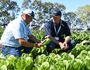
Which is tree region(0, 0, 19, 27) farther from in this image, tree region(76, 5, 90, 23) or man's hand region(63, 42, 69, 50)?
man's hand region(63, 42, 69, 50)

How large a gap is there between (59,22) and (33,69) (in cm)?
447

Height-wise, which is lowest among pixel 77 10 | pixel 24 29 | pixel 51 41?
pixel 77 10

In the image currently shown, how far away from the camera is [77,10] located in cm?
10731

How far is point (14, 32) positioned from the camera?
6.99 m

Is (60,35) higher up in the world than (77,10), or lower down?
higher up

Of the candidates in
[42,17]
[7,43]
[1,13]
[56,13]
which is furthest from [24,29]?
[42,17]

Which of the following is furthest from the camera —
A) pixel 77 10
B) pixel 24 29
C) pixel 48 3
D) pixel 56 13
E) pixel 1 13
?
pixel 77 10

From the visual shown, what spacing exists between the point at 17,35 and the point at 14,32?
0.28 feet

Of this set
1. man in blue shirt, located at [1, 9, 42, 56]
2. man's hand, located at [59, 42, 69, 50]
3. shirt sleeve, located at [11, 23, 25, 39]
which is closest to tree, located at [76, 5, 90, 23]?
man's hand, located at [59, 42, 69, 50]

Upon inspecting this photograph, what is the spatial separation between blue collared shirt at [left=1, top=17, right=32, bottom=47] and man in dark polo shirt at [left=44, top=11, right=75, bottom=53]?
1280 millimetres

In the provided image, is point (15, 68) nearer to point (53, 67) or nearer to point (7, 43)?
point (53, 67)

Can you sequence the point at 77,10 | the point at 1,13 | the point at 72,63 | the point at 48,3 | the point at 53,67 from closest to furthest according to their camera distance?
the point at 53,67 → the point at 72,63 → the point at 1,13 → the point at 48,3 → the point at 77,10

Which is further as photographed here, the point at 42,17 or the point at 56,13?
the point at 42,17

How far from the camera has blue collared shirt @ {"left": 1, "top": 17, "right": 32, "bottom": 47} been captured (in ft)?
22.9
